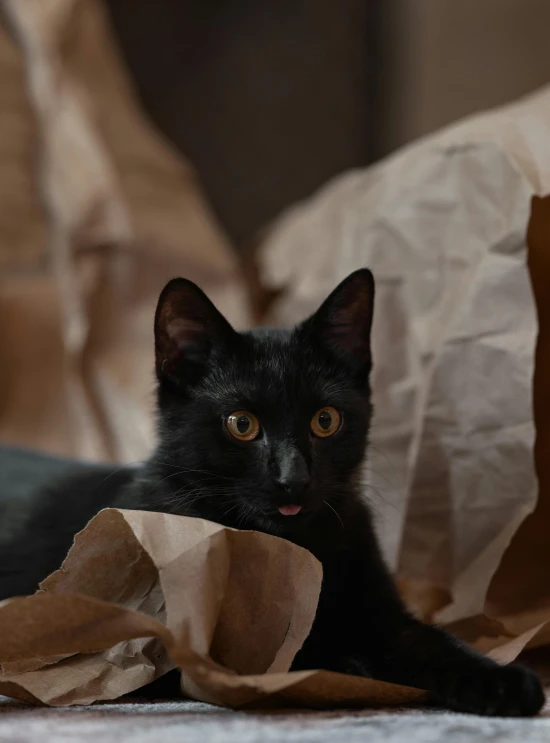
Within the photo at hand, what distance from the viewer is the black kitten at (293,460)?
88cm

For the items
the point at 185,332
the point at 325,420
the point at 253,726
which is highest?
the point at 185,332

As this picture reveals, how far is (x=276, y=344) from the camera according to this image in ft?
3.29

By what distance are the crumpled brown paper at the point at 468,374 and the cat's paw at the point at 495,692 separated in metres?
0.17

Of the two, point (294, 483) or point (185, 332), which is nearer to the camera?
point (294, 483)

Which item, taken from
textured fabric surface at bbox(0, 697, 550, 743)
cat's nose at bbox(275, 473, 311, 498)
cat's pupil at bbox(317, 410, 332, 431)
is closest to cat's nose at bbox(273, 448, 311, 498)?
cat's nose at bbox(275, 473, 311, 498)

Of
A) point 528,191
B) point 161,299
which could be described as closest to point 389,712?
point 161,299

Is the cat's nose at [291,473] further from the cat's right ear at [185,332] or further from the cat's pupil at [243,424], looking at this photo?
the cat's right ear at [185,332]

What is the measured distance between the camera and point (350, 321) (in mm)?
1078

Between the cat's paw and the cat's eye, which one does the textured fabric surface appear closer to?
the cat's paw

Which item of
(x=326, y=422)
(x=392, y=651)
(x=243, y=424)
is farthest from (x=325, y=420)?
(x=392, y=651)

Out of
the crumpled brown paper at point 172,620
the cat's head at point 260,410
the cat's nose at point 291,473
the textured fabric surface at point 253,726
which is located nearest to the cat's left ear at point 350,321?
the cat's head at point 260,410

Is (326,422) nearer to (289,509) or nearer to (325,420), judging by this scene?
(325,420)

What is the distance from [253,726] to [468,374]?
0.61m

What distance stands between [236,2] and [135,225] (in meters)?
1.05
